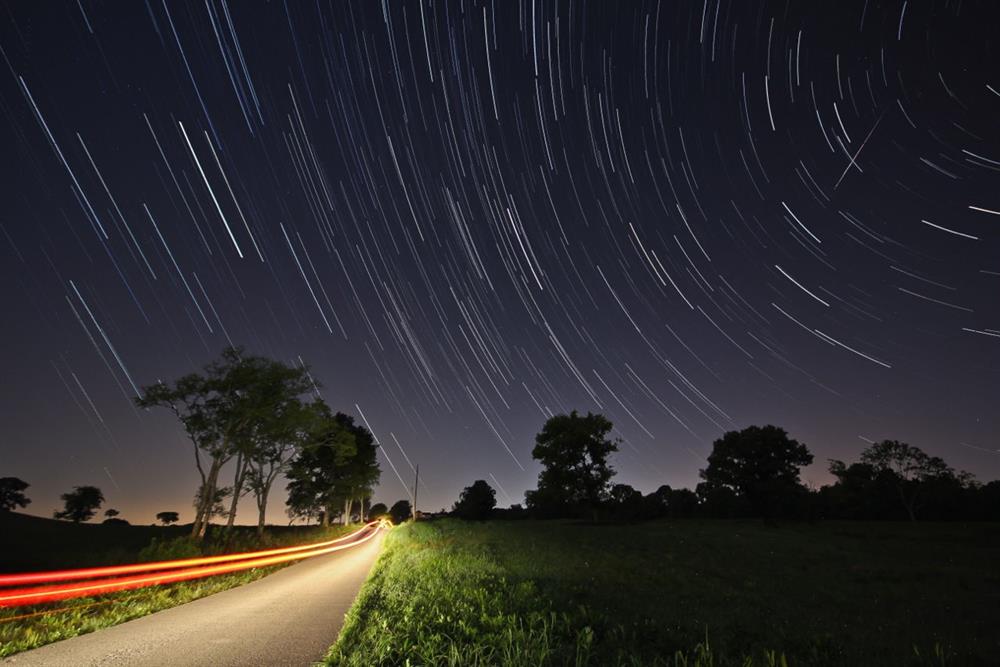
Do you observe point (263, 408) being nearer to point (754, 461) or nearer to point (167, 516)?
point (754, 461)

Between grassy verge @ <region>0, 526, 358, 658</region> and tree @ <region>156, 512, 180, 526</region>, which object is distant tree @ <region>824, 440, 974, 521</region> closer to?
grassy verge @ <region>0, 526, 358, 658</region>

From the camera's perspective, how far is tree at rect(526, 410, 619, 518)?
165 ft

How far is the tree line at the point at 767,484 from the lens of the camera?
5031 cm

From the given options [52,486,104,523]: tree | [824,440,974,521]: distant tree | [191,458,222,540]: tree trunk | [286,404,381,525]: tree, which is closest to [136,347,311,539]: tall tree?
[191,458,222,540]: tree trunk

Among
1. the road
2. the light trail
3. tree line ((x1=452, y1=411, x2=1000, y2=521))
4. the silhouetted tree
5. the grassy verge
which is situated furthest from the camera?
the silhouetted tree

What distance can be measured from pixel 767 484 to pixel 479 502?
70150mm

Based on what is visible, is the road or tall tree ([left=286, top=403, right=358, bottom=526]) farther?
tall tree ([left=286, top=403, right=358, bottom=526])

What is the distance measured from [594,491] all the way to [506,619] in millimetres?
47572

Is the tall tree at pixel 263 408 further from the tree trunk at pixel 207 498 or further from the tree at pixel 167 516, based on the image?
the tree at pixel 167 516

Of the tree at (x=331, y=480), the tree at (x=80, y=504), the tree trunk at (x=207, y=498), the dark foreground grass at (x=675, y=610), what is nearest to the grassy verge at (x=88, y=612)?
the dark foreground grass at (x=675, y=610)

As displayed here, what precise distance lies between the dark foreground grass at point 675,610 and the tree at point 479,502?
3498 inches

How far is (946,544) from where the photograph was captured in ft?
91.8

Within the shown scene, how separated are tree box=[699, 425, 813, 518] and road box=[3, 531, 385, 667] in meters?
54.5

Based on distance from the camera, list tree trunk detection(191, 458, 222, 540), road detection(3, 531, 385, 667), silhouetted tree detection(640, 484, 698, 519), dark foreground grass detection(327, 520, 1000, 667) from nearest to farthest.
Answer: dark foreground grass detection(327, 520, 1000, 667), road detection(3, 531, 385, 667), tree trunk detection(191, 458, 222, 540), silhouetted tree detection(640, 484, 698, 519)
